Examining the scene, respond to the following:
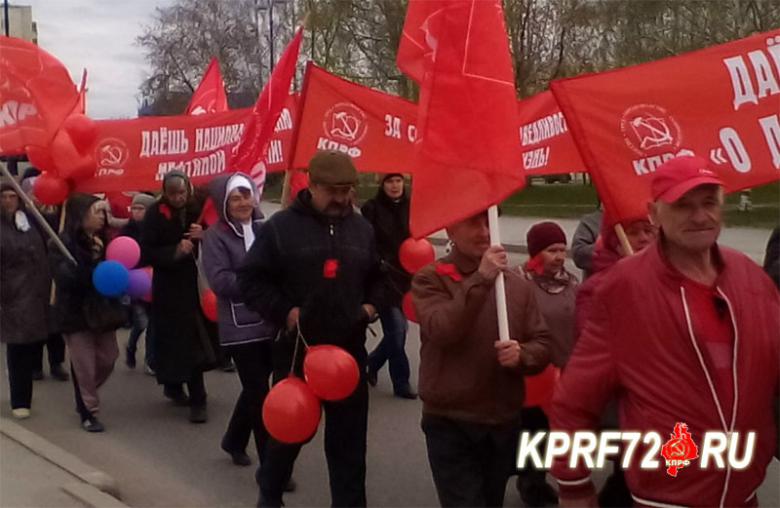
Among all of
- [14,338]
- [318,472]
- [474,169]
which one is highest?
[474,169]

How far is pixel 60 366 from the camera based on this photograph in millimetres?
→ 8953

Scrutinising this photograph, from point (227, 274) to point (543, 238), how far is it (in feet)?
5.93

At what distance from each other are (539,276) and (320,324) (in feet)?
3.63

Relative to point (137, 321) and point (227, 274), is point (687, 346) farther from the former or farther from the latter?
point (137, 321)

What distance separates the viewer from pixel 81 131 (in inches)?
331

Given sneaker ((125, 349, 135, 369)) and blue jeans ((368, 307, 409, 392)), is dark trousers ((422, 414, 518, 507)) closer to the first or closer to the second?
blue jeans ((368, 307, 409, 392))

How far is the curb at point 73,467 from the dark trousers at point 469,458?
2.02m

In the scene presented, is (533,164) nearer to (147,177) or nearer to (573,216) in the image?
(147,177)

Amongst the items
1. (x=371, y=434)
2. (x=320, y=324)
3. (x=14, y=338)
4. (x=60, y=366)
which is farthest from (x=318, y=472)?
(x=60, y=366)

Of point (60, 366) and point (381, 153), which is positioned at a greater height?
point (381, 153)

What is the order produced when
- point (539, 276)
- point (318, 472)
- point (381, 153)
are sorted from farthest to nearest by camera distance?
point (381, 153), point (318, 472), point (539, 276)

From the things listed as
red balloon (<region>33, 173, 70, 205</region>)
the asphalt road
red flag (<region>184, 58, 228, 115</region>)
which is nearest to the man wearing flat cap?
the asphalt road

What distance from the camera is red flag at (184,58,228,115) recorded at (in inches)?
433

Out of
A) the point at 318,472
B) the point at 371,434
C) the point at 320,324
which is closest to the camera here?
the point at 320,324
